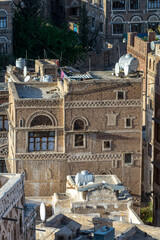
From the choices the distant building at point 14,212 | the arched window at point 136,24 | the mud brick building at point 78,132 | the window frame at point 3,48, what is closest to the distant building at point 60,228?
the distant building at point 14,212

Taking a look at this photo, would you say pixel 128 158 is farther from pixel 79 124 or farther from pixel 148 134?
pixel 148 134

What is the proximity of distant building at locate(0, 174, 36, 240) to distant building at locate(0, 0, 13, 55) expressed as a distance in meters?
62.3

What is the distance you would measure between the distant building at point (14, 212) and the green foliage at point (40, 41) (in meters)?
63.4

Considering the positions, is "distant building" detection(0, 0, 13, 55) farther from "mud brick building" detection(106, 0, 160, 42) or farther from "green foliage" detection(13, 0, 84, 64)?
"mud brick building" detection(106, 0, 160, 42)

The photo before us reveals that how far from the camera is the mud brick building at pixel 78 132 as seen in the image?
220 ft

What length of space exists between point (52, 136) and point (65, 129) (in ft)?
3.63

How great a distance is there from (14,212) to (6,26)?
6648 cm

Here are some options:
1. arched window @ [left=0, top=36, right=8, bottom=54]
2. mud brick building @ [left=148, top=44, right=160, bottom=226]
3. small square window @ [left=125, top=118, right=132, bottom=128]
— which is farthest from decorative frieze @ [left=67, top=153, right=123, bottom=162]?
arched window @ [left=0, top=36, right=8, bottom=54]

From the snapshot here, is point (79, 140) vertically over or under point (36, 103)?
under

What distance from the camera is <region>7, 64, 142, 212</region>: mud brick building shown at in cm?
6700

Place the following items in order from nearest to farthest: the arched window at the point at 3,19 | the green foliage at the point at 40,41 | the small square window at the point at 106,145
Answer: the small square window at the point at 106,145 → the arched window at the point at 3,19 → the green foliage at the point at 40,41

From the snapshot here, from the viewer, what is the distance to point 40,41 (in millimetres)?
113625

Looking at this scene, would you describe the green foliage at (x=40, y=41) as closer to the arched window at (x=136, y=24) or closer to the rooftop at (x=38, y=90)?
the arched window at (x=136, y=24)

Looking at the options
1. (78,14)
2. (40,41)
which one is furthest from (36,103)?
(78,14)
